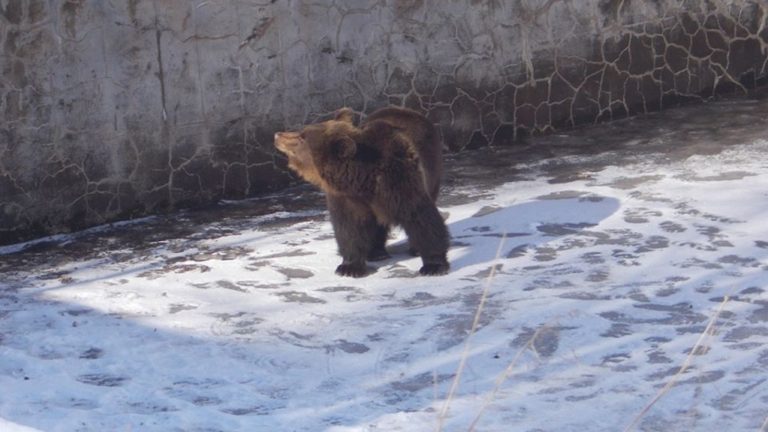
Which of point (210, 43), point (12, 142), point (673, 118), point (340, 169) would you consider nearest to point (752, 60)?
point (673, 118)

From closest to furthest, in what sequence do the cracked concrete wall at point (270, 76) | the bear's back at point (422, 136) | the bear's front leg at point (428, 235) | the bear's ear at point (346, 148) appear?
1. the bear's ear at point (346, 148)
2. the bear's front leg at point (428, 235)
3. the bear's back at point (422, 136)
4. the cracked concrete wall at point (270, 76)

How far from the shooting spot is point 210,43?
9.28m

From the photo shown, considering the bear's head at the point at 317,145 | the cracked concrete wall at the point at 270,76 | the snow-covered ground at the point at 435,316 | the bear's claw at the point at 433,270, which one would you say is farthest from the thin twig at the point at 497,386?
the cracked concrete wall at the point at 270,76

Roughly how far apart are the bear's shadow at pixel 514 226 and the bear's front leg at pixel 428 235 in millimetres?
136

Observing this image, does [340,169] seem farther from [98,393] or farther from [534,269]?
[98,393]

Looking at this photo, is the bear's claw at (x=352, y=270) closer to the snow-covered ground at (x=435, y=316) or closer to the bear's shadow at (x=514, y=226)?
the snow-covered ground at (x=435, y=316)

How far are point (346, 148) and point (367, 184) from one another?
228 mm

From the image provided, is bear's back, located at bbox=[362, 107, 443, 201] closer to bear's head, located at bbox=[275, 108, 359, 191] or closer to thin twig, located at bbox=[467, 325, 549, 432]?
bear's head, located at bbox=[275, 108, 359, 191]

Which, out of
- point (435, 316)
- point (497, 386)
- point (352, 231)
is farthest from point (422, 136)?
point (497, 386)

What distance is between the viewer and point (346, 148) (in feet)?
23.6

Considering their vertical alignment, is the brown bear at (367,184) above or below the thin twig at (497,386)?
above

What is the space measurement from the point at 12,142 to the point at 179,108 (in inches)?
47.4

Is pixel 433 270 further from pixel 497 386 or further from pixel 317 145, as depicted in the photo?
pixel 497 386

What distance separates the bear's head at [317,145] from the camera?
7211mm
